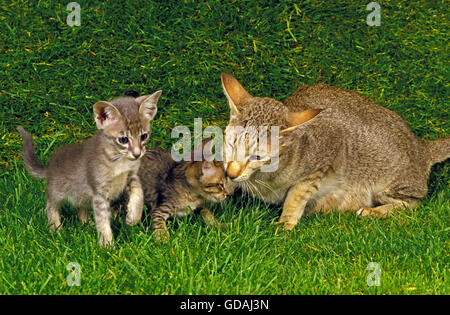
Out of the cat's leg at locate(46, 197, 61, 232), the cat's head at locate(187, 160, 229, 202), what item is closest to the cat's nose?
the cat's head at locate(187, 160, 229, 202)

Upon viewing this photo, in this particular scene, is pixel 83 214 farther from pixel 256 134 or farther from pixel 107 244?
pixel 256 134

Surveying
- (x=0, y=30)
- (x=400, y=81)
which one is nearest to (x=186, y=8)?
(x=0, y=30)

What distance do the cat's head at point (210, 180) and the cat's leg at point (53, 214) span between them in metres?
1.08

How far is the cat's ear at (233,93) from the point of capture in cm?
471

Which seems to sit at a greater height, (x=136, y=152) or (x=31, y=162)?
(x=136, y=152)

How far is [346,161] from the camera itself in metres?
5.46

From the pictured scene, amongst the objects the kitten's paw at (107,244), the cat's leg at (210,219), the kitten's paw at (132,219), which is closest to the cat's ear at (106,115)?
the kitten's paw at (132,219)

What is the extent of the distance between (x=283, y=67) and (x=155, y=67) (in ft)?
4.17

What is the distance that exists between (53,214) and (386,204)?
3.04 meters

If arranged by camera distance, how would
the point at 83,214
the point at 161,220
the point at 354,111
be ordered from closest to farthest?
the point at 161,220 → the point at 83,214 → the point at 354,111

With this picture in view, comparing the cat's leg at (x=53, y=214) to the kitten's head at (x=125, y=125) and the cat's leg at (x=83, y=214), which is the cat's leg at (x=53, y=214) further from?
the kitten's head at (x=125, y=125)

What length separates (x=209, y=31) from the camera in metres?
5.95

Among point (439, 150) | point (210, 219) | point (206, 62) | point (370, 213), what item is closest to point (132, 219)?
point (210, 219)

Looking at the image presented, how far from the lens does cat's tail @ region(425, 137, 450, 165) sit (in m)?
5.76
